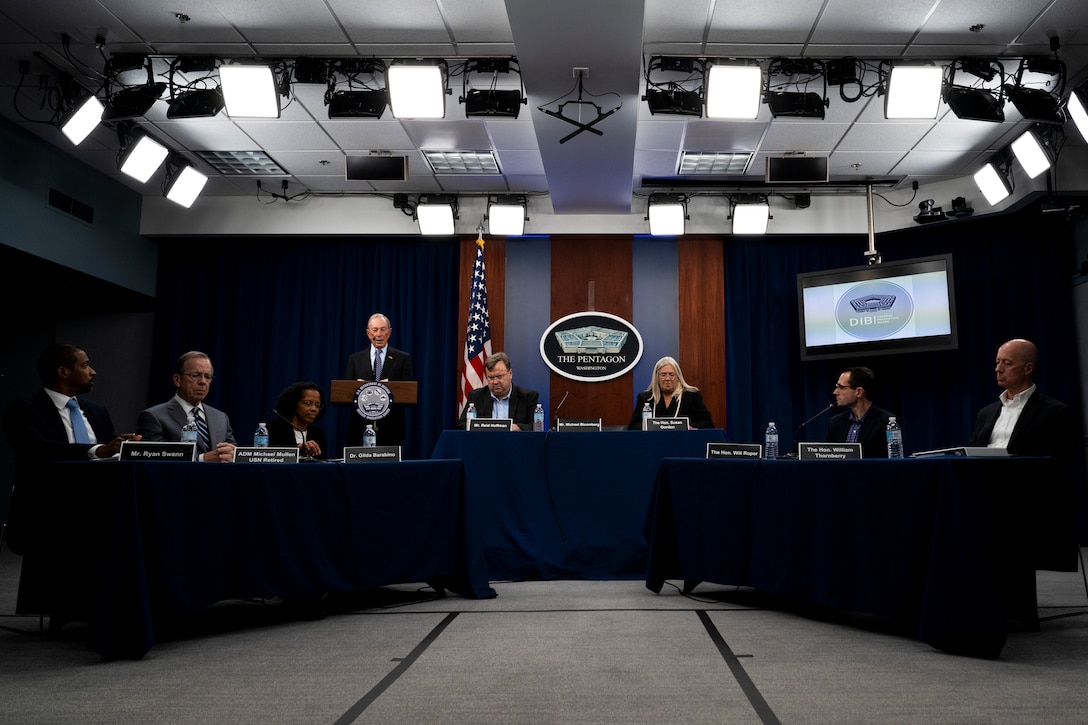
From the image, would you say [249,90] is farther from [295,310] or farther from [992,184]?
[992,184]

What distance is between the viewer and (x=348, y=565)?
3373mm

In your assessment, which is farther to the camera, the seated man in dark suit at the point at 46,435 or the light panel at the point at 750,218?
the light panel at the point at 750,218

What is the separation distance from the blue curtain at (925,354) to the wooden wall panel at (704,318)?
0.33 ft

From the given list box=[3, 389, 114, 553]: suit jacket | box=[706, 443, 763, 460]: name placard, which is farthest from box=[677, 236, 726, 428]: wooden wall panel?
box=[3, 389, 114, 553]: suit jacket

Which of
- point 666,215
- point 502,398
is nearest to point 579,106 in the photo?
point 502,398

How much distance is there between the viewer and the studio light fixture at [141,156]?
6051 mm

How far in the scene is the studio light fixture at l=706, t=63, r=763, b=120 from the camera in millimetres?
4984

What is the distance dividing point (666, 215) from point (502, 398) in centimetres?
294

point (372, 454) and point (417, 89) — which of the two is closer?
point (372, 454)

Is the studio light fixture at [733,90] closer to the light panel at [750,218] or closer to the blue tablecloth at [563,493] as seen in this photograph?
the blue tablecloth at [563,493]

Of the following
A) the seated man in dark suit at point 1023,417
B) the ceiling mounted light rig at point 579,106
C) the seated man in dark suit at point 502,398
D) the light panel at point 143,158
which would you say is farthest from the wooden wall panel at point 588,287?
the seated man in dark suit at point 1023,417

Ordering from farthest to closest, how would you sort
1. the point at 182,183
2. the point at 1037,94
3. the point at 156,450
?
the point at 182,183 → the point at 1037,94 → the point at 156,450

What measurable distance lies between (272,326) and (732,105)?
510cm

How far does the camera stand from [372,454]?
11.9 feet
